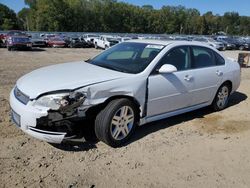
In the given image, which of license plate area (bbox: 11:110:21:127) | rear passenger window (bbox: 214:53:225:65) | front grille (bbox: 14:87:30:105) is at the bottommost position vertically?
license plate area (bbox: 11:110:21:127)

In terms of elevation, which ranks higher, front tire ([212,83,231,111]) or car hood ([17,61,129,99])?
car hood ([17,61,129,99])

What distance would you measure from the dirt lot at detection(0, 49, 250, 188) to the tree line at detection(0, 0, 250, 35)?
81172 millimetres

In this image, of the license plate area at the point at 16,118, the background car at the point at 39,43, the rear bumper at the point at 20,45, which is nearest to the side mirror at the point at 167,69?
the license plate area at the point at 16,118

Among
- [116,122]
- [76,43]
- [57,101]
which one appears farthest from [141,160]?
[76,43]

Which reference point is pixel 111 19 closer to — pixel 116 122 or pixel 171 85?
pixel 171 85

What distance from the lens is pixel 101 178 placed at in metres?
3.67

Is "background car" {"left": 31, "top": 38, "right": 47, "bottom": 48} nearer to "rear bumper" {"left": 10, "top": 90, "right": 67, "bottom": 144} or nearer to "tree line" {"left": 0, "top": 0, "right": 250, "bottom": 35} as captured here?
"rear bumper" {"left": 10, "top": 90, "right": 67, "bottom": 144}

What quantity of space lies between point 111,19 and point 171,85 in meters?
98.2

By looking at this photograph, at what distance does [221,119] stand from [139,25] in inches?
4120

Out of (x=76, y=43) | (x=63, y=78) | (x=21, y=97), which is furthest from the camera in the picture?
(x=76, y=43)

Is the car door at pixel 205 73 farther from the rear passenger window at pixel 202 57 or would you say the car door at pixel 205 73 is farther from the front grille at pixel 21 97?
the front grille at pixel 21 97

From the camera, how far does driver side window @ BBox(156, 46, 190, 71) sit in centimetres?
503

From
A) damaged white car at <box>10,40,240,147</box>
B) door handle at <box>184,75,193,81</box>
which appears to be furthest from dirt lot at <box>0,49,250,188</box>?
door handle at <box>184,75,193,81</box>

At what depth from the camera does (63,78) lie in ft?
14.0
